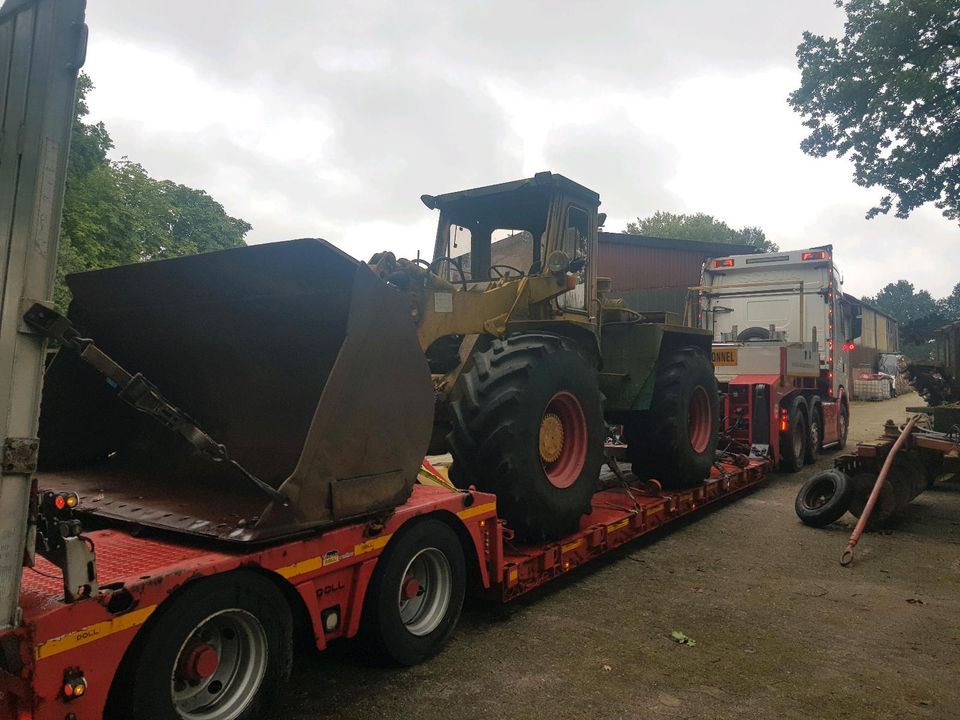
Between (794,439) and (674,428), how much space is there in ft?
14.4

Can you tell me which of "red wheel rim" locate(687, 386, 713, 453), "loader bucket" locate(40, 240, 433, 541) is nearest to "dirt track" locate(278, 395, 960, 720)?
"loader bucket" locate(40, 240, 433, 541)

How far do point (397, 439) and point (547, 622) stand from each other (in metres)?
1.64

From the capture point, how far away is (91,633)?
6.98ft

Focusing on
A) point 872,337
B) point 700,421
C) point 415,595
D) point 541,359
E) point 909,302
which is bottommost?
point 415,595

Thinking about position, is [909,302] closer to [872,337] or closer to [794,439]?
[872,337]

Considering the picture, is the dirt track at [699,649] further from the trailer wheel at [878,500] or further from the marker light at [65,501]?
the marker light at [65,501]

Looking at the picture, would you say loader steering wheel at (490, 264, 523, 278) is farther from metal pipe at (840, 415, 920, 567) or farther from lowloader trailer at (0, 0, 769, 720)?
metal pipe at (840, 415, 920, 567)

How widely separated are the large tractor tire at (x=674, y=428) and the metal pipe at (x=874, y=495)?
1452mm

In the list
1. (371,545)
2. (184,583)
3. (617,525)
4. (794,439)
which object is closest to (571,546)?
(617,525)

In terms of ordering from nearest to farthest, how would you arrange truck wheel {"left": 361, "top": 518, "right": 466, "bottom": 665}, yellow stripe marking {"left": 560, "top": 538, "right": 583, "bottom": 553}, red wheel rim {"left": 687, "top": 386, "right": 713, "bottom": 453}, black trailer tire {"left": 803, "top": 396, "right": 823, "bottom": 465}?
truck wheel {"left": 361, "top": 518, "right": 466, "bottom": 665}, yellow stripe marking {"left": 560, "top": 538, "right": 583, "bottom": 553}, red wheel rim {"left": 687, "top": 386, "right": 713, "bottom": 453}, black trailer tire {"left": 803, "top": 396, "right": 823, "bottom": 465}

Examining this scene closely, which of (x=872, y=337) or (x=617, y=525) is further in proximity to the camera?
(x=872, y=337)

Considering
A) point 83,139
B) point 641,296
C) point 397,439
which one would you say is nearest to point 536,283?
point 397,439

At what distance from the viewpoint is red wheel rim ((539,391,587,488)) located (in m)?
4.63

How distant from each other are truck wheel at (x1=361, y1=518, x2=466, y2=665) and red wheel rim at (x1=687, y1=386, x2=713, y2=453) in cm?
410
